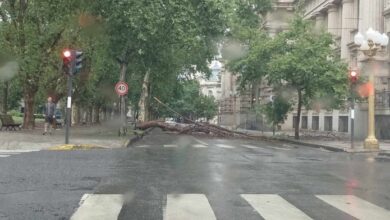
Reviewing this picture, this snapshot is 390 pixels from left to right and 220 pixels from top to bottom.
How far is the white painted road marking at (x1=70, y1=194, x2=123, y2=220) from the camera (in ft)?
25.6

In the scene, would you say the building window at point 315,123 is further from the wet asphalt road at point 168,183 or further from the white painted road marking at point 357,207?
the white painted road marking at point 357,207

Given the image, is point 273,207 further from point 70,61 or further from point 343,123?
point 343,123

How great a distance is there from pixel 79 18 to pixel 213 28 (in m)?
7.02

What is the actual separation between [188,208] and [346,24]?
38.2m

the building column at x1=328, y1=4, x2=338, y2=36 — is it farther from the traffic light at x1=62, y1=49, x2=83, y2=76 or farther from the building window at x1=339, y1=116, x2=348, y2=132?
the traffic light at x1=62, y1=49, x2=83, y2=76

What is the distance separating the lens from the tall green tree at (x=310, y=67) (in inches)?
1390

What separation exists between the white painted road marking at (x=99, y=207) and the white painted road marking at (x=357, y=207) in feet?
10.7

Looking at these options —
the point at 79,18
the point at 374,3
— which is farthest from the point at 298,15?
the point at 79,18

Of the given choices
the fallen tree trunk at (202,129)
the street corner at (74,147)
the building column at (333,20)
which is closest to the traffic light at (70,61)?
the street corner at (74,147)

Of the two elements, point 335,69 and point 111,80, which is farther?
point 111,80

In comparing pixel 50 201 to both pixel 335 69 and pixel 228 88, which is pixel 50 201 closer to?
pixel 335 69

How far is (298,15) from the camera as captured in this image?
127 feet

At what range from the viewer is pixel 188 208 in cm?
853

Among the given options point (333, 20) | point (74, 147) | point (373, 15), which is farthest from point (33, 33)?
point (333, 20)
